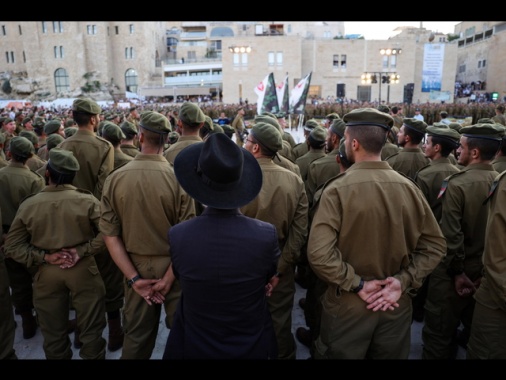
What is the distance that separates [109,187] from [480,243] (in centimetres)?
297

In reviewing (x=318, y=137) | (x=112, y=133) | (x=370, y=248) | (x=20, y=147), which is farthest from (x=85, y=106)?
(x=370, y=248)

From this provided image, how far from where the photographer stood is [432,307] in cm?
320

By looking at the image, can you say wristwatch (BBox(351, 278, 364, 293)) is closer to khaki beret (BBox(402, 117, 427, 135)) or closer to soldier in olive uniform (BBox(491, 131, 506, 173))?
soldier in olive uniform (BBox(491, 131, 506, 173))

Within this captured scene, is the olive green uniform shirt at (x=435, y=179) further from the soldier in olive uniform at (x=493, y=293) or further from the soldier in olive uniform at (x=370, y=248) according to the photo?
the soldier in olive uniform at (x=370, y=248)

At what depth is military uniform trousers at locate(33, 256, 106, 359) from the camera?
304 cm

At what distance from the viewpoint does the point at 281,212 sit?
2.94m

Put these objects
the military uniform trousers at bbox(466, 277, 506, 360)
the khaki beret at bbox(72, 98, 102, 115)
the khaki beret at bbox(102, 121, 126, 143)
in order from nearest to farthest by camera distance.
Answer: the military uniform trousers at bbox(466, 277, 506, 360), the khaki beret at bbox(72, 98, 102, 115), the khaki beret at bbox(102, 121, 126, 143)

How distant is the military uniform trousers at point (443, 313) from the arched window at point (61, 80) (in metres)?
57.7

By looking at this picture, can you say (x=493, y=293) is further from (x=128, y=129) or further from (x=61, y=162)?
(x=128, y=129)

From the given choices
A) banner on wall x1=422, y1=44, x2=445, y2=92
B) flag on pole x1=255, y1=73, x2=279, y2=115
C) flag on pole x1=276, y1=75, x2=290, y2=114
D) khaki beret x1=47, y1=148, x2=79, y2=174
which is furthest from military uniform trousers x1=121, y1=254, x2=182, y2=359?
banner on wall x1=422, y1=44, x2=445, y2=92

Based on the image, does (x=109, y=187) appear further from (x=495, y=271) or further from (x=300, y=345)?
(x=495, y=271)

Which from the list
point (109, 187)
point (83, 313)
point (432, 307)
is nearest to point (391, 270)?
point (432, 307)

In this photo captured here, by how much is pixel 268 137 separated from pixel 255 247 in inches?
57.6

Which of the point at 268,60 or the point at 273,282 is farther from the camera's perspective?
the point at 268,60
